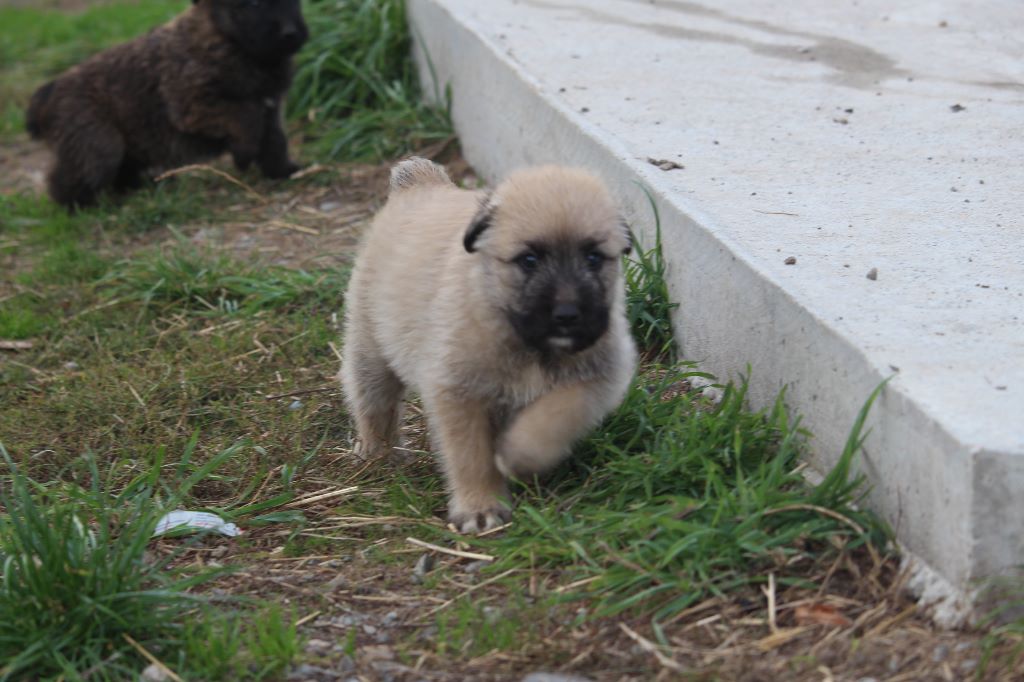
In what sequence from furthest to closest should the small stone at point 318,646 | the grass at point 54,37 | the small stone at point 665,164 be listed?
the grass at point 54,37
the small stone at point 665,164
the small stone at point 318,646

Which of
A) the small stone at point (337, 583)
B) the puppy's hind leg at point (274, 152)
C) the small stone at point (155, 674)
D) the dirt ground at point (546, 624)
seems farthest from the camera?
the puppy's hind leg at point (274, 152)

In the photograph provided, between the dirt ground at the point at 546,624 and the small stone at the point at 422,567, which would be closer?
the dirt ground at the point at 546,624

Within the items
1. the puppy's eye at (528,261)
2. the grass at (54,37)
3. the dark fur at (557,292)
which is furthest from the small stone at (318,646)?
the grass at (54,37)

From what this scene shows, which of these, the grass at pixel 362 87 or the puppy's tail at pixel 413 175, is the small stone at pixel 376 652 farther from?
the grass at pixel 362 87

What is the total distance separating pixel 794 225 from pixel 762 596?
141 cm

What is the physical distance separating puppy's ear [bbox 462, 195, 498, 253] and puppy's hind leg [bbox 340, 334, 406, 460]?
2.70 feet

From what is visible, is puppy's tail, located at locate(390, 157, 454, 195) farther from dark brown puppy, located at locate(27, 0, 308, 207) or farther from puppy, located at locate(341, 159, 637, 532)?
dark brown puppy, located at locate(27, 0, 308, 207)

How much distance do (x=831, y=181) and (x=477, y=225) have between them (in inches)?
58.5

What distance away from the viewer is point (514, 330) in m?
3.71

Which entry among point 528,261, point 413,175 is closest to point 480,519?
point 528,261

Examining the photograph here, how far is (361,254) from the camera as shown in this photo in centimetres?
448

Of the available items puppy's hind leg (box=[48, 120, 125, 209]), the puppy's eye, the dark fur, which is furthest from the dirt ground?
puppy's hind leg (box=[48, 120, 125, 209])

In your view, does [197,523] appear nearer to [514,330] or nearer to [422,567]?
[422,567]

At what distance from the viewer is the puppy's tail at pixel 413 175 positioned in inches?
179
